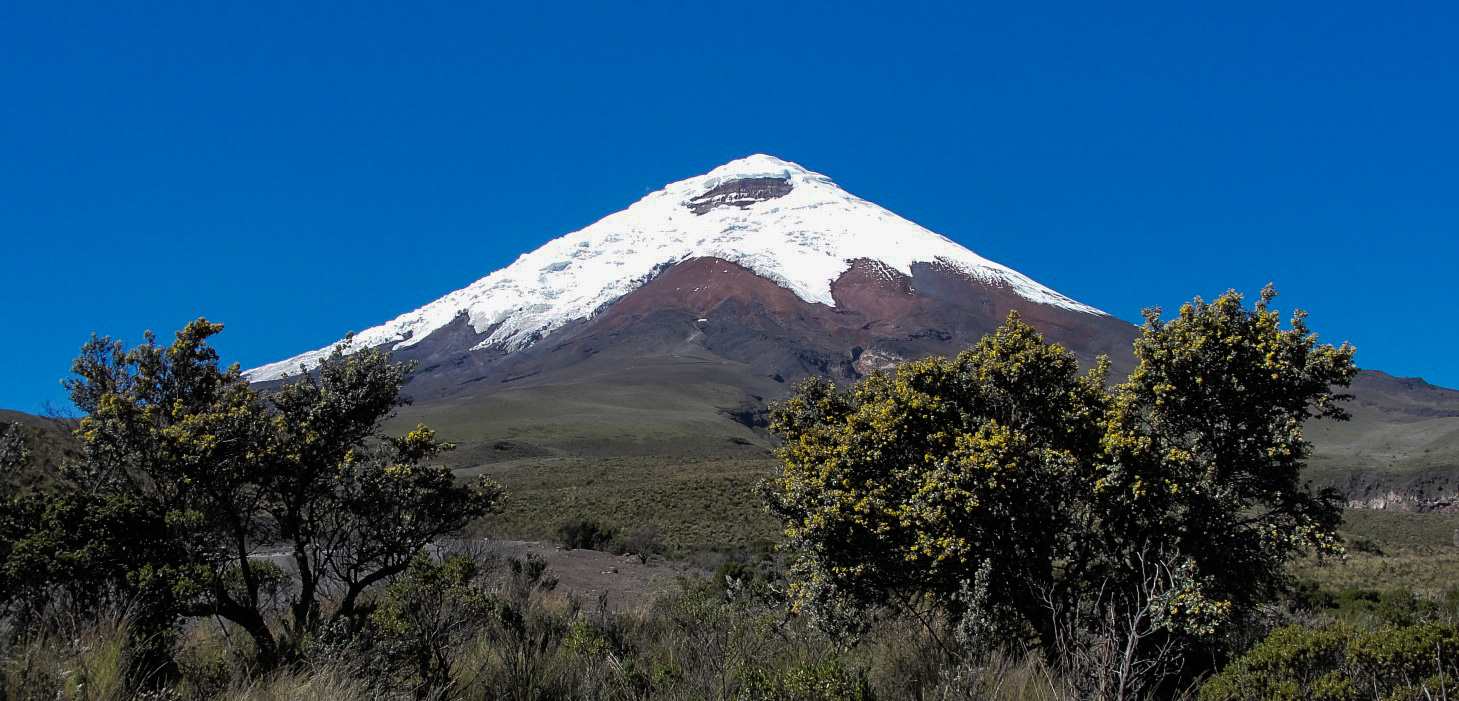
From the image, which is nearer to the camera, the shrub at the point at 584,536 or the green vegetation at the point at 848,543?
the green vegetation at the point at 848,543

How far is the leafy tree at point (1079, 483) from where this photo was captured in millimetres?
10086

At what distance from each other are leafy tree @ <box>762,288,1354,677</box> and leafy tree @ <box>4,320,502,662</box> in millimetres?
5286

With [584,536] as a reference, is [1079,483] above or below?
above

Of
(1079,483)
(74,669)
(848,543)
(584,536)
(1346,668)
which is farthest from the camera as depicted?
(584,536)

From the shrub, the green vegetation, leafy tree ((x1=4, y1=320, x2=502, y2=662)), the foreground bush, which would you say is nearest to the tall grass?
the green vegetation

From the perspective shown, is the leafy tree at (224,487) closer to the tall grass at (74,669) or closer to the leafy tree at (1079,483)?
the tall grass at (74,669)

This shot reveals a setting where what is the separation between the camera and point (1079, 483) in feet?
34.1

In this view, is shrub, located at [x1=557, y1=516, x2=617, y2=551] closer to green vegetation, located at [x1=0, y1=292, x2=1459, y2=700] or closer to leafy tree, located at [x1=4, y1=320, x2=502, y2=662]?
green vegetation, located at [x1=0, y1=292, x2=1459, y2=700]

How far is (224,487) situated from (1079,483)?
9.68 m

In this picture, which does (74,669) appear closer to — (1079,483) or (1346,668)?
(1346,668)

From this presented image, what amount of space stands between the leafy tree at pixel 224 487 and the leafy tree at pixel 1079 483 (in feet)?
17.3

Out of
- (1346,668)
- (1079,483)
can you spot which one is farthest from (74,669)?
(1079,483)

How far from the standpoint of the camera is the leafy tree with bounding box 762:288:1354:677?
10086 mm

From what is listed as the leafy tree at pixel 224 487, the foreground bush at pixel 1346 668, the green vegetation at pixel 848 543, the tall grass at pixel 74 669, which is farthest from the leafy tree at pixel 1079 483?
the tall grass at pixel 74 669
